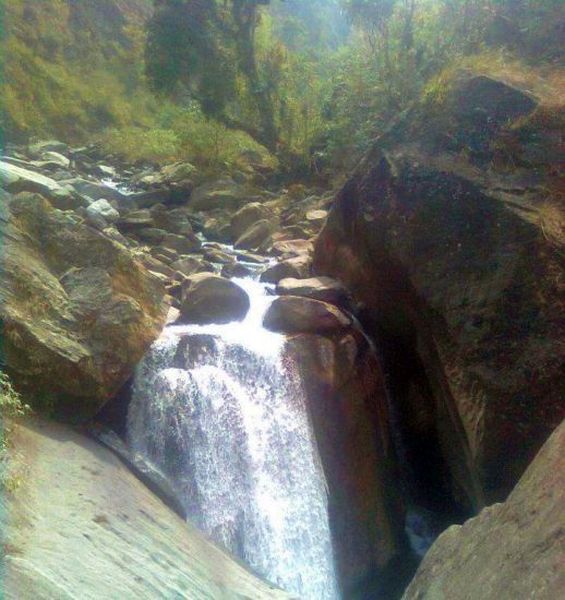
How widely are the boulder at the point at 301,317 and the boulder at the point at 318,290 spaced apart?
627mm

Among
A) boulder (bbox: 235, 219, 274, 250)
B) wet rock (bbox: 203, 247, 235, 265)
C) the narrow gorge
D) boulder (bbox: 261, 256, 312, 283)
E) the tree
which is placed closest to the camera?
the narrow gorge

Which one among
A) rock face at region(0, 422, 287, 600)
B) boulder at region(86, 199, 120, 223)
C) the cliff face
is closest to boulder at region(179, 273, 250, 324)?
rock face at region(0, 422, 287, 600)

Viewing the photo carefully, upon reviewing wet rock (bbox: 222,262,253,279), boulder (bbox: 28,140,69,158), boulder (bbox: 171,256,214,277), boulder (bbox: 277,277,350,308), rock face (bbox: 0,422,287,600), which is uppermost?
boulder (bbox: 28,140,69,158)

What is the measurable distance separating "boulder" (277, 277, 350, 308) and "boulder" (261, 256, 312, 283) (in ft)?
2.70

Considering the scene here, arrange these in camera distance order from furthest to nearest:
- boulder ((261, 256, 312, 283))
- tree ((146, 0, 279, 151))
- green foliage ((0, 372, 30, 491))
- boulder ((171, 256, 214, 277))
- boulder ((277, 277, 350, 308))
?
1. tree ((146, 0, 279, 151))
2. boulder ((171, 256, 214, 277))
3. boulder ((261, 256, 312, 283))
4. boulder ((277, 277, 350, 308))
5. green foliage ((0, 372, 30, 491))

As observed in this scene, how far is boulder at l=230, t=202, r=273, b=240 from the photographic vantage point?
14.8 metres

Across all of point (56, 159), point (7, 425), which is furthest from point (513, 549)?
point (56, 159)

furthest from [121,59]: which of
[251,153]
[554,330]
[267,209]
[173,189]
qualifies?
[554,330]

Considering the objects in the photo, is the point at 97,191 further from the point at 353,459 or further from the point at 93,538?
the point at 93,538

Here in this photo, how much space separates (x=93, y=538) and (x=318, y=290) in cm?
586

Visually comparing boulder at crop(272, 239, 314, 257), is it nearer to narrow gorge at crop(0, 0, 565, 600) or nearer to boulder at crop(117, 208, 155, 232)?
narrow gorge at crop(0, 0, 565, 600)

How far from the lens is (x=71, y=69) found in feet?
111

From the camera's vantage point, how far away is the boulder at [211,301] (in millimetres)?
9203

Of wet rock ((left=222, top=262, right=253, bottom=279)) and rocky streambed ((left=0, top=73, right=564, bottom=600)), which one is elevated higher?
wet rock ((left=222, top=262, right=253, bottom=279))
